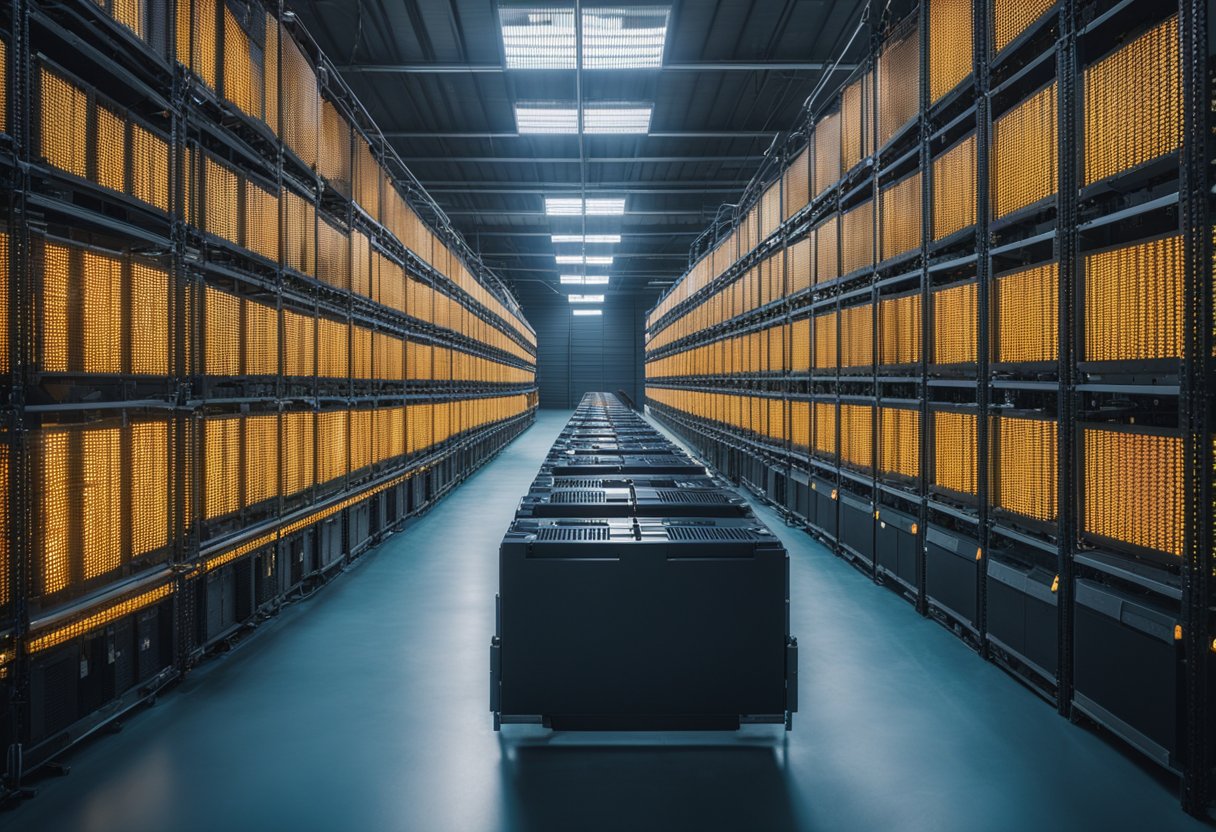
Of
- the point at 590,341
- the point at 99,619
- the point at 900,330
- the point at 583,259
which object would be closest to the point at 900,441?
the point at 900,330

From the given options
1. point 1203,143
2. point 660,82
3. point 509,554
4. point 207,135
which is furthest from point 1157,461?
point 660,82

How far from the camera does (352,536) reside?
7379 mm

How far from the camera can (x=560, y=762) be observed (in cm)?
331

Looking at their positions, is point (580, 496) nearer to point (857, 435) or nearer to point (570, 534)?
point (570, 534)

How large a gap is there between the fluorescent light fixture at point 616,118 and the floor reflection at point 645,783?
915cm

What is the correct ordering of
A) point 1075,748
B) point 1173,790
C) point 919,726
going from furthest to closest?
point 919,726, point 1075,748, point 1173,790

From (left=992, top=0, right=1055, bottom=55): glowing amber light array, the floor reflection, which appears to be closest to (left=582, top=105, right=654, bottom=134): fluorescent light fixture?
(left=992, top=0, right=1055, bottom=55): glowing amber light array

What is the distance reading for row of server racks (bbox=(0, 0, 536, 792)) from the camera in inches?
122

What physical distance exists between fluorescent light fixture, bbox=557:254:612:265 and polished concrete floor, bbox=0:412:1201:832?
20308mm

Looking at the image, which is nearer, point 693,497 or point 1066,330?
point 1066,330

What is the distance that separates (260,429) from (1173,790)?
549 centimetres

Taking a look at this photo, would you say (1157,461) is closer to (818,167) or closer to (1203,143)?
(1203,143)

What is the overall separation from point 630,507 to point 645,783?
1.46 meters

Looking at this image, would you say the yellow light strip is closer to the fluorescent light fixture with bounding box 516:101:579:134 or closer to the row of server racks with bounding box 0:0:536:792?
the row of server racks with bounding box 0:0:536:792
